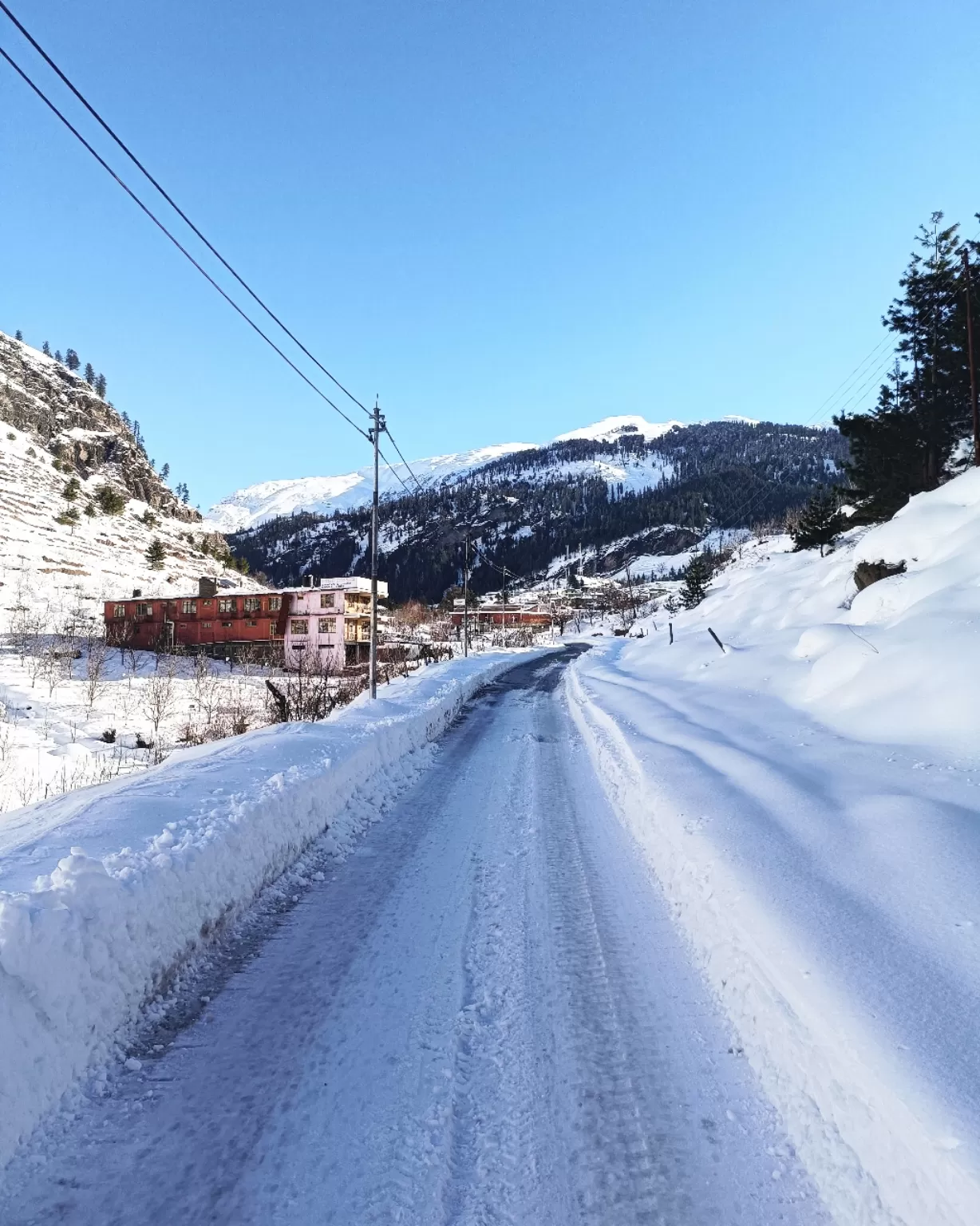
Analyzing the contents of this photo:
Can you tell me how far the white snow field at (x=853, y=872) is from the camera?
2357 millimetres

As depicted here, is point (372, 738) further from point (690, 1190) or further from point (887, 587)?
point (887, 587)

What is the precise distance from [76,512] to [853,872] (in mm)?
96059

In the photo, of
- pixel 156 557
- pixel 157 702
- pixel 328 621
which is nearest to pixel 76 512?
pixel 156 557

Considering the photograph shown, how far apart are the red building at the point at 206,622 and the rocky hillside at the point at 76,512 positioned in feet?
15.5

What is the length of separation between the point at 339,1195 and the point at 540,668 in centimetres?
2898

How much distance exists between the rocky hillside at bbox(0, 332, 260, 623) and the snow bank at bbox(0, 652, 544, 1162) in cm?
4947

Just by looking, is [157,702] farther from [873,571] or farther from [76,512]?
[76,512]

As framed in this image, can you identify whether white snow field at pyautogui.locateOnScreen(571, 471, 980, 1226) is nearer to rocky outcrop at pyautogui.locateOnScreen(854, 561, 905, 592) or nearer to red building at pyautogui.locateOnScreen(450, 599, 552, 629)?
rocky outcrop at pyautogui.locateOnScreen(854, 561, 905, 592)

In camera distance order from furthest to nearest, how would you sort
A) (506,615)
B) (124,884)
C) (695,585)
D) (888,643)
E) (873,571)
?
(506,615) → (695,585) → (873,571) → (888,643) → (124,884)

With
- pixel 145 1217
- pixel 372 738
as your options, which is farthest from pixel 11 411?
pixel 145 1217

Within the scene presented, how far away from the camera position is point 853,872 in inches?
166

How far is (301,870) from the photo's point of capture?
5.55 m

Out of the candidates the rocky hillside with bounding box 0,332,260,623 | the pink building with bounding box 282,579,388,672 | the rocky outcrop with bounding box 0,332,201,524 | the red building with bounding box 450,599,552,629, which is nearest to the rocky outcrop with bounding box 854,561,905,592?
the pink building with bounding box 282,579,388,672

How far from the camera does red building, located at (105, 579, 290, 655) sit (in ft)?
172
